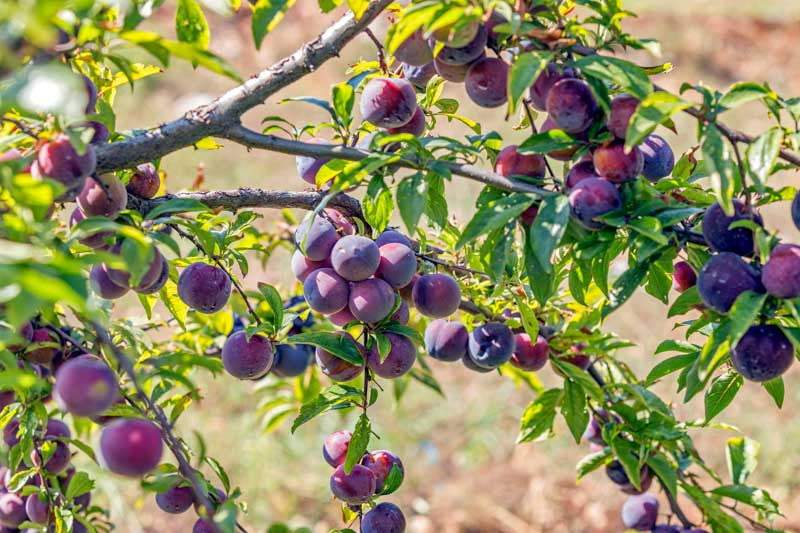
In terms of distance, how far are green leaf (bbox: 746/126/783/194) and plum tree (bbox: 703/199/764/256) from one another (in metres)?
0.04

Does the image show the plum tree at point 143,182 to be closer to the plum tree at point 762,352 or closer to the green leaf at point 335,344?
the green leaf at point 335,344

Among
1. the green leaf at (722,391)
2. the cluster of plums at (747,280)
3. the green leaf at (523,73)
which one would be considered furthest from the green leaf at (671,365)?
the green leaf at (523,73)

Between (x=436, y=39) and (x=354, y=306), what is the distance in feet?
1.05

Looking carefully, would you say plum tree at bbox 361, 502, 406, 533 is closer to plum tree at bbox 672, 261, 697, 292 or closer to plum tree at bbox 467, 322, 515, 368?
plum tree at bbox 467, 322, 515, 368

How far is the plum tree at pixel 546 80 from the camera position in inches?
35.0

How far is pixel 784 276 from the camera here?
743mm

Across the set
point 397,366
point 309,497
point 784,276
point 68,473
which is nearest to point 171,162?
point 309,497

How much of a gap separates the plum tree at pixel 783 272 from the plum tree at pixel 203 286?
1.97 feet

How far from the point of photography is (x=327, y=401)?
1074mm

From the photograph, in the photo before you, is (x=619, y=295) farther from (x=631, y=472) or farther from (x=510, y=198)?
(x=631, y=472)

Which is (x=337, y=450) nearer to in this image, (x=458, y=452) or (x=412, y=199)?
(x=412, y=199)

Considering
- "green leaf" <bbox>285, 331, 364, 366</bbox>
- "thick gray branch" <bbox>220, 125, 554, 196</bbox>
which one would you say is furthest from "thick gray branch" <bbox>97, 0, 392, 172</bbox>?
"green leaf" <bbox>285, 331, 364, 366</bbox>

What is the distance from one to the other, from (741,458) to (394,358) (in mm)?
631

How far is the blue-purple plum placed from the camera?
1.02 m
